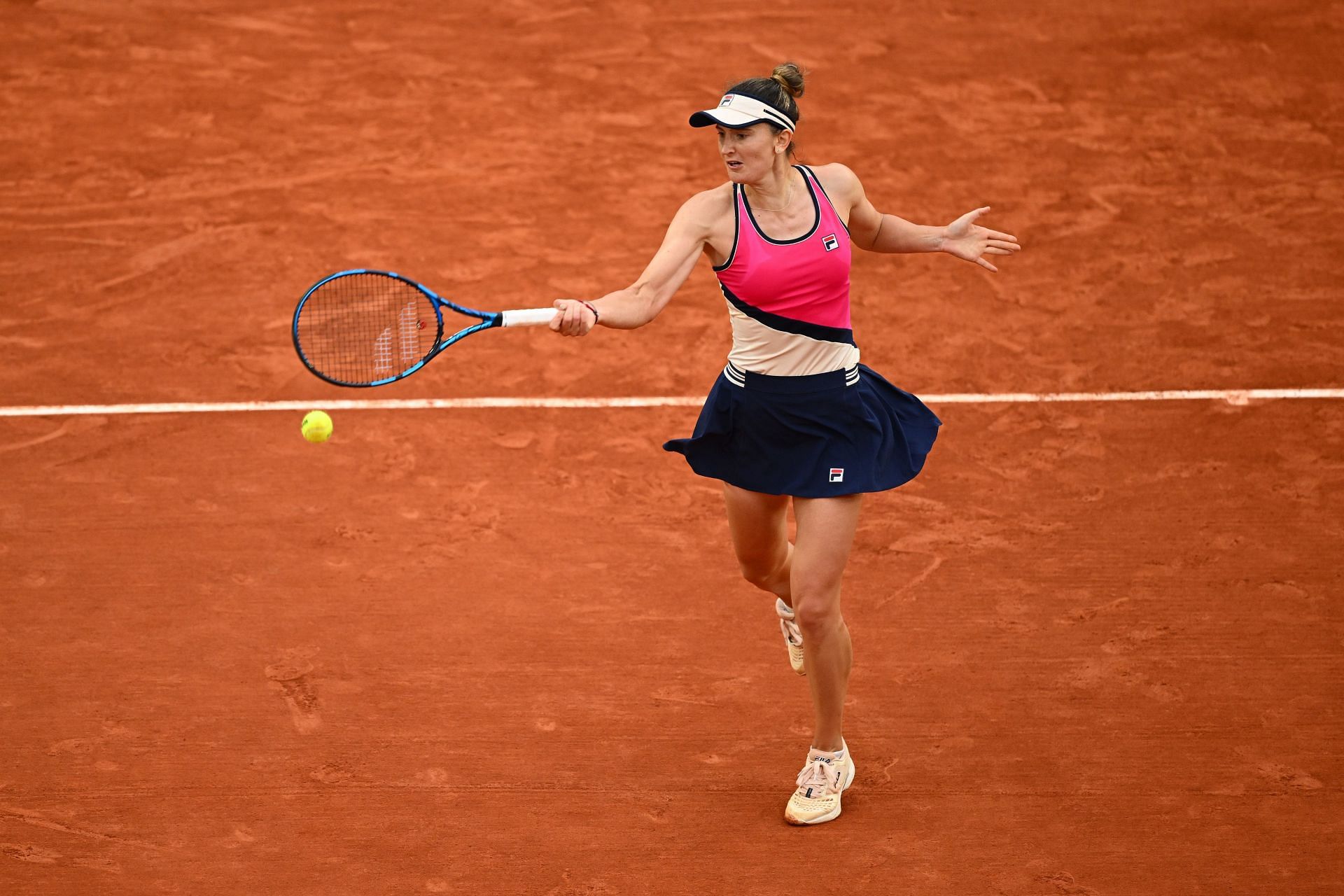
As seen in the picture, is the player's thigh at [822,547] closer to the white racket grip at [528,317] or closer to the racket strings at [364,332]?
the white racket grip at [528,317]

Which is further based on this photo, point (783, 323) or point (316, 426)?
point (316, 426)

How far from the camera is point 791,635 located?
17.4 feet

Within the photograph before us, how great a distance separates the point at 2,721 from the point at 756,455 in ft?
10.1

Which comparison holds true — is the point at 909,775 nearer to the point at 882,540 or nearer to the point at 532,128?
the point at 882,540

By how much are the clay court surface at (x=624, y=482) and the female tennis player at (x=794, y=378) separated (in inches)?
33.8

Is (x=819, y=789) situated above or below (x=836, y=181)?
below

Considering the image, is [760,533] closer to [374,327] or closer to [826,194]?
[826,194]

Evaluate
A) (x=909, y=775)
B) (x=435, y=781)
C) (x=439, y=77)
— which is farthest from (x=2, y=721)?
(x=439, y=77)

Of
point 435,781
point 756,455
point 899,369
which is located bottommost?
point 435,781

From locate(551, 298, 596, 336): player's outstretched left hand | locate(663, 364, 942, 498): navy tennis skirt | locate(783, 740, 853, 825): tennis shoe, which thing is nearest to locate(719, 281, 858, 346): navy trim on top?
locate(663, 364, 942, 498): navy tennis skirt

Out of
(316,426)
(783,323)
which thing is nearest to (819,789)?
(783,323)

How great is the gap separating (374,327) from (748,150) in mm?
2042

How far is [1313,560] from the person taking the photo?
6215 mm

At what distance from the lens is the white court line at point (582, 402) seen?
7.42 m
